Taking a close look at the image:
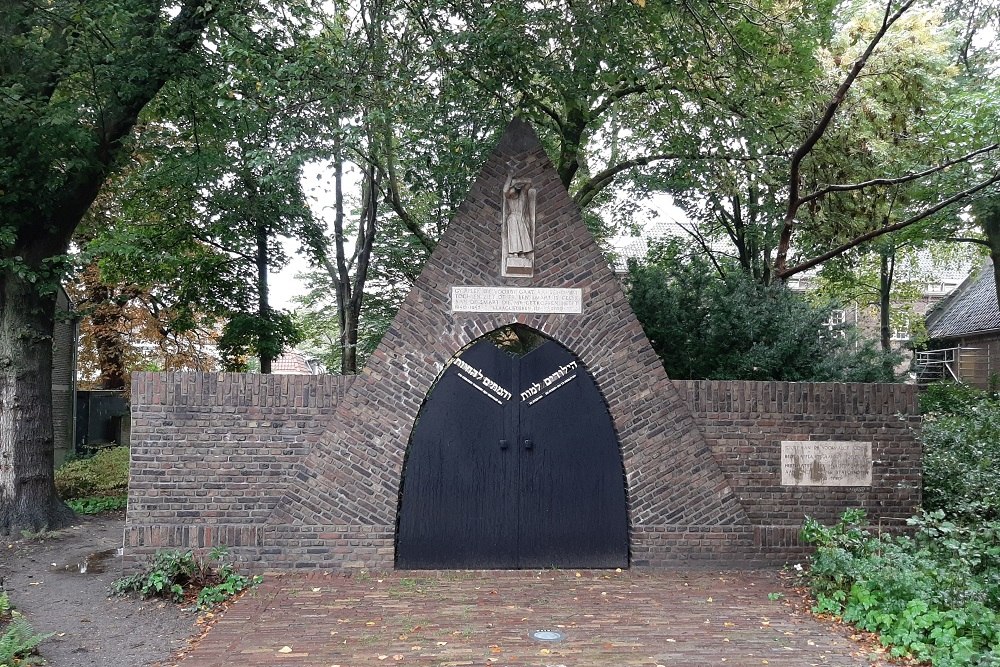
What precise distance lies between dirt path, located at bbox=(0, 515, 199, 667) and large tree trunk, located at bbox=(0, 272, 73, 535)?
19.8 inches

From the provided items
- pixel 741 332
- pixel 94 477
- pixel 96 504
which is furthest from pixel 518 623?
pixel 94 477

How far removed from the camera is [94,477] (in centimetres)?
1495

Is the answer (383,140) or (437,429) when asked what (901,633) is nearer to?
(437,429)

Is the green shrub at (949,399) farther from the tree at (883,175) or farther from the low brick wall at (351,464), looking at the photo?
the low brick wall at (351,464)

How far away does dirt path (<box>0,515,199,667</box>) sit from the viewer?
600 centimetres

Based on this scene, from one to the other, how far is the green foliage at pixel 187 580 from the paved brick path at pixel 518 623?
0.29 meters

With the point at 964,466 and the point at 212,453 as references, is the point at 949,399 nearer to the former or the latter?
the point at 964,466

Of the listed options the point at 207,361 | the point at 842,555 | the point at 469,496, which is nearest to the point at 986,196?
the point at 842,555

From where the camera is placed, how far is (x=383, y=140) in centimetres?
1252

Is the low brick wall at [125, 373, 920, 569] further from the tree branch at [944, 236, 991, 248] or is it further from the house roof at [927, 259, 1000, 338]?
the house roof at [927, 259, 1000, 338]

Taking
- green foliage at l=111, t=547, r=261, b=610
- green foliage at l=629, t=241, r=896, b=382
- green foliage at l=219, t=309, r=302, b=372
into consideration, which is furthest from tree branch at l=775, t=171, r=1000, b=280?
green foliage at l=219, t=309, r=302, b=372

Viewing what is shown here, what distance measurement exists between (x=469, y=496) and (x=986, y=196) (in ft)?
37.4

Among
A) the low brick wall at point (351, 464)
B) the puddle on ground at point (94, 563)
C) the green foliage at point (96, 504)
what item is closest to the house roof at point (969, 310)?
the low brick wall at point (351, 464)

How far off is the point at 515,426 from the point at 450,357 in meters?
1.08
